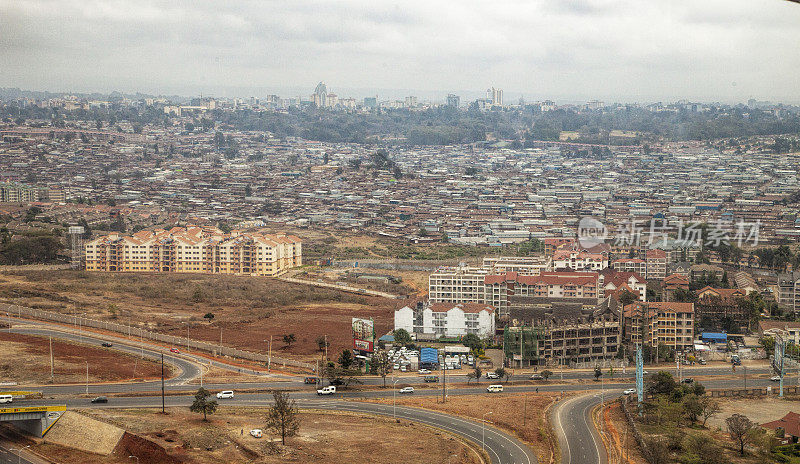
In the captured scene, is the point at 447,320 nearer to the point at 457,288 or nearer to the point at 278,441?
A: the point at 457,288

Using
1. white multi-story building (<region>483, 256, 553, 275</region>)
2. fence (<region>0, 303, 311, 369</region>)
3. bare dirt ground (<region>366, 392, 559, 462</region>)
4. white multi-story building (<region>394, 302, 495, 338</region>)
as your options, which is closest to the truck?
bare dirt ground (<region>366, 392, 559, 462</region>)

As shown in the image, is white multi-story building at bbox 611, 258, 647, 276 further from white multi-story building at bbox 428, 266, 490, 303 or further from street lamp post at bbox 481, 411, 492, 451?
street lamp post at bbox 481, 411, 492, 451

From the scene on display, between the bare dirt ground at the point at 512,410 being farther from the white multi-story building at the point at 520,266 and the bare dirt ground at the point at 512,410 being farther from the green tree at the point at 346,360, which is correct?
the white multi-story building at the point at 520,266

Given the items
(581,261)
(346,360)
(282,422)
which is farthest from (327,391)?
(581,261)

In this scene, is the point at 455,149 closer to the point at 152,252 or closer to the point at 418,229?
the point at 418,229

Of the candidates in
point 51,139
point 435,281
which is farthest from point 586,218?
point 51,139

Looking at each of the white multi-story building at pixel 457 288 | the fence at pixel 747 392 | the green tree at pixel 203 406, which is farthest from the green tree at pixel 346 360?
the fence at pixel 747 392
